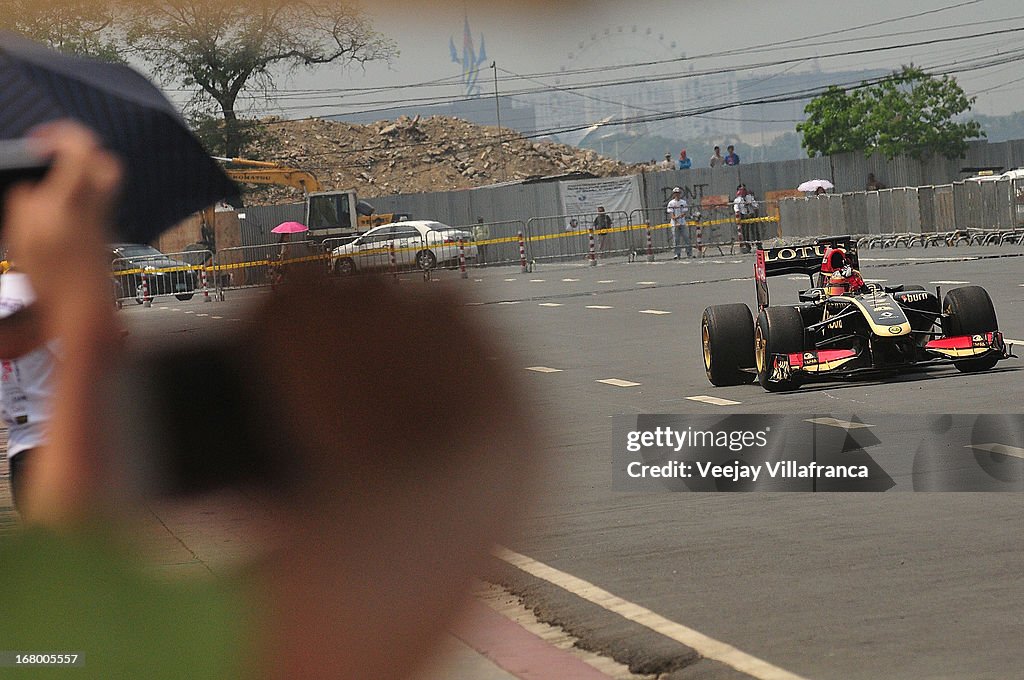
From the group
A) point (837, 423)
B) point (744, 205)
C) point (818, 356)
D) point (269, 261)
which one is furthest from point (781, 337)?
point (744, 205)

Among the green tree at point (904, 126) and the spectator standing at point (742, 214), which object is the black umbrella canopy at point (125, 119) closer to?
the spectator standing at point (742, 214)

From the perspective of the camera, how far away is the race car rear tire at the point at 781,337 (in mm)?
10258

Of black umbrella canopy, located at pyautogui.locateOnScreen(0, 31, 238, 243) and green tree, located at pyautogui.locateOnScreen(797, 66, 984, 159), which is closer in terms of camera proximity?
black umbrella canopy, located at pyautogui.locateOnScreen(0, 31, 238, 243)

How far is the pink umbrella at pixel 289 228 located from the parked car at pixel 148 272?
84mm

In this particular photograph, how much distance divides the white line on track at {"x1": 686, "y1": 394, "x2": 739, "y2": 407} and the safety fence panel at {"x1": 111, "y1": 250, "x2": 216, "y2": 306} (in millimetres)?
8748

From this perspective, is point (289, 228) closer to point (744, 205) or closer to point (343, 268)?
point (343, 268)

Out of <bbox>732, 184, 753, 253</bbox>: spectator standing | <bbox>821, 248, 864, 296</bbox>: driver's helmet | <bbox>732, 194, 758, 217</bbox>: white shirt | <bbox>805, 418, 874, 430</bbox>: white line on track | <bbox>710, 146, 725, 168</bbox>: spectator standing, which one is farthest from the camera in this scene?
<bbox>732, 194, 758, 217</bbox>: white shirt

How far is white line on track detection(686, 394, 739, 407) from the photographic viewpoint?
1002 centimetres

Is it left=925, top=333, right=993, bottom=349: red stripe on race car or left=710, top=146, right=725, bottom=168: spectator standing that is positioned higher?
left=710, top=146, right=725, bottom=168: spectator standing

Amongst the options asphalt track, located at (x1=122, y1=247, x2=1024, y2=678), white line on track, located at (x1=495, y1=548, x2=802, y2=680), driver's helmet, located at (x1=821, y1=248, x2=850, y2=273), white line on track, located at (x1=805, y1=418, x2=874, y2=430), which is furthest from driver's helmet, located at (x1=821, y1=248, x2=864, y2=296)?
white line on track, located at (x1=495, y1=548, x2=802, y2=680)

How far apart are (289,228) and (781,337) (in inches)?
369

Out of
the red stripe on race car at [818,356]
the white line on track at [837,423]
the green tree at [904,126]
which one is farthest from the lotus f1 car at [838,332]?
the green tree at [904,126]

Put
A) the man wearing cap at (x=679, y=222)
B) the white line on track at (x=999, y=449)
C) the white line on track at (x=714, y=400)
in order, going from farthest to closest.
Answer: the man wearing cap at (x=679, y=222) → the white line on track at (x=714, y=400) → the white line on track at (x=999, y=449)

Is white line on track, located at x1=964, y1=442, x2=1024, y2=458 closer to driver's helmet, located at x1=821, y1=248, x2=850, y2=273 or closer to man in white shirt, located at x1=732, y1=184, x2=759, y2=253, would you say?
driver's helmet, located at x1=821, y1=248, x2=850, y2=273
